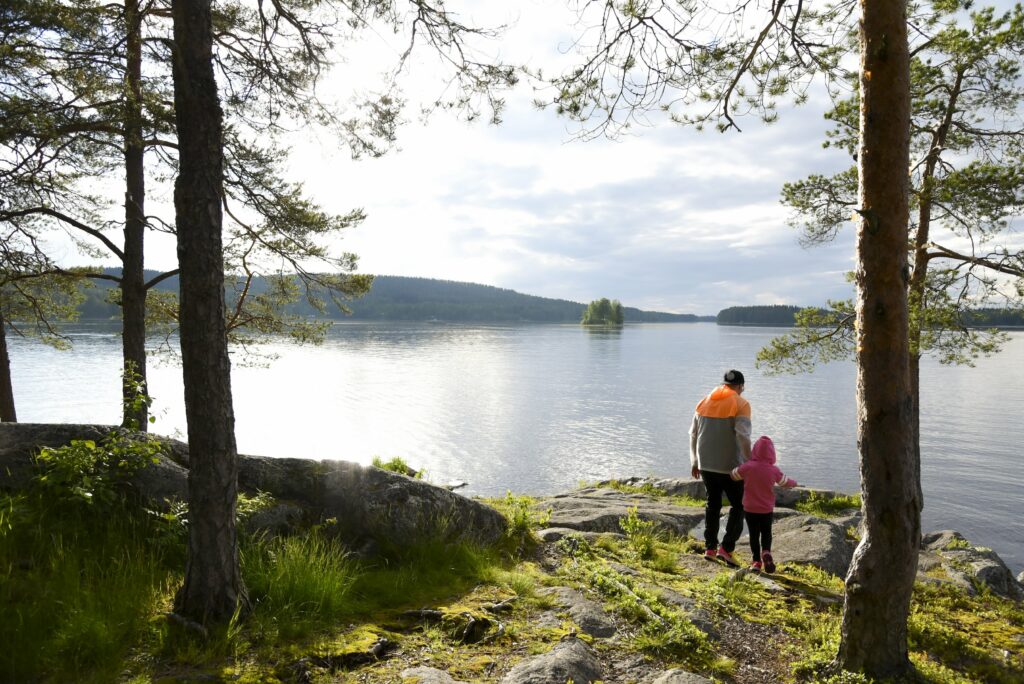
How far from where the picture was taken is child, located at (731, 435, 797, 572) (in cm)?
669

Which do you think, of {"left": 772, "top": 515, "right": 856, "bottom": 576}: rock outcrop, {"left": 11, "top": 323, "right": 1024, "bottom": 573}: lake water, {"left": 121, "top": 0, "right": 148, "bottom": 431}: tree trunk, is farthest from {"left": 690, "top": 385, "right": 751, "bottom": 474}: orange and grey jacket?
{"left": 11, "top": 323, "right": 1024, "bottom": 573}: lake water

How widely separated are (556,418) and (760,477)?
2421cm

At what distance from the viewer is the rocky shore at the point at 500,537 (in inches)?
154

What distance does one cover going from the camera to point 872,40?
4.42m

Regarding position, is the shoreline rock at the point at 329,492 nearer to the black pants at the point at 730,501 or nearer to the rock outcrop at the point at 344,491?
the rock outcrop at the point at 344,491

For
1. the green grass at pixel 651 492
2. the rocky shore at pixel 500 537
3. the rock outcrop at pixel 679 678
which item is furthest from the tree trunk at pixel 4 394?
the green grass at pixel 651 492

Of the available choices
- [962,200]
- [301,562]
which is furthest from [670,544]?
[962,200]

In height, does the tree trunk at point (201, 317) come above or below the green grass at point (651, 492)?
above

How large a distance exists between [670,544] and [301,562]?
203 inches

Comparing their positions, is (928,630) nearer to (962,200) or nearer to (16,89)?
(962,200)

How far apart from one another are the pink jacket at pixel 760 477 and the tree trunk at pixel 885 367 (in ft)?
7.19

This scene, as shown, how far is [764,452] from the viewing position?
6.74 m

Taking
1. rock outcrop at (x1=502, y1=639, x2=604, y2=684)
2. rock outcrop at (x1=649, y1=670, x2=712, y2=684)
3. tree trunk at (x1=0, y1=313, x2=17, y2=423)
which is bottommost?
rock outcrop at (x1=649, y1=670, x2=712, y2=684)

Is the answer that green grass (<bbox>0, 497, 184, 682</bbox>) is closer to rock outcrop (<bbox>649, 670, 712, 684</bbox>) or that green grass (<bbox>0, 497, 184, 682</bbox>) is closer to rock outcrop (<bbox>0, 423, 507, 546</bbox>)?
rock outcrop (<bbox>0, 423, 507, 546</bbox>)
